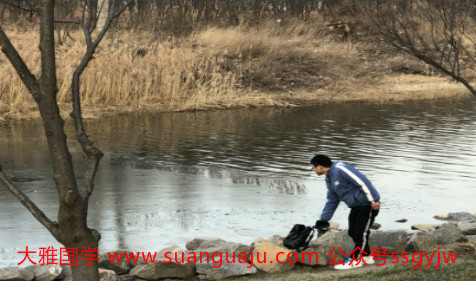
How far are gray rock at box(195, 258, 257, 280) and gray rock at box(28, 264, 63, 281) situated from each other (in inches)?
60.8

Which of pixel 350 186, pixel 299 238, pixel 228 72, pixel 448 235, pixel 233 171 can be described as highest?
pixel 350 186

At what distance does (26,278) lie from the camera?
884 cm

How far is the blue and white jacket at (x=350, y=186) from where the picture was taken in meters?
8.86

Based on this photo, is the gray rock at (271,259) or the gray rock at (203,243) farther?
the gray rock at (203,243)

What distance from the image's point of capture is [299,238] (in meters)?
9.44

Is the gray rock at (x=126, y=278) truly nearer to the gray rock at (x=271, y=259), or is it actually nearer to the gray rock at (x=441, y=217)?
the gray rock at (x=271, y=259)

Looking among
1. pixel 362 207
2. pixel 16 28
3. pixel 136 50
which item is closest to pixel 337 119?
pixel 136 50

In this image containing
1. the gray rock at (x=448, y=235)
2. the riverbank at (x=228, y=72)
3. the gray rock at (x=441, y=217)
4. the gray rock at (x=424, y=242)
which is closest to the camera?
the gray rock at (x=424, y=242)

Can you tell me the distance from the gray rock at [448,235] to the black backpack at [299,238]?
1.74 meters

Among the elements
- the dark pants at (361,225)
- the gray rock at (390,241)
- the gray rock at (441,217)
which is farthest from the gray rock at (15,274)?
the gray rock at (441,217)

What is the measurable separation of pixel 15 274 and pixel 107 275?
979mm

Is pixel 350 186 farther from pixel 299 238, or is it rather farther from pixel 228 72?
pixel 228 72

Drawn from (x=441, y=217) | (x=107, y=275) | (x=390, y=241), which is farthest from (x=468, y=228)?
(x=107, y=275)

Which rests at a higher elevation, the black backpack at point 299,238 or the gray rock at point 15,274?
the black backpack at point 299,238
